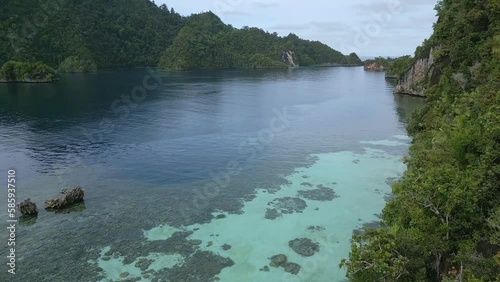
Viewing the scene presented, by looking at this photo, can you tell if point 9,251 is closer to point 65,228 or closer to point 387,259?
point 65,228

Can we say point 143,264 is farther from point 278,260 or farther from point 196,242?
point 278,260

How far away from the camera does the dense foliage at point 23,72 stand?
123 m

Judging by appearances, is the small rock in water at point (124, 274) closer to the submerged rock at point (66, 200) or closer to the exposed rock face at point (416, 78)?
the submerged rock at point (66, 200)

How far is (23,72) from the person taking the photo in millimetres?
123875

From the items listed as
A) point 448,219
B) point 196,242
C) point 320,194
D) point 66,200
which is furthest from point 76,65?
point 448,219

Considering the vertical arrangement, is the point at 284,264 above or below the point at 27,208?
below

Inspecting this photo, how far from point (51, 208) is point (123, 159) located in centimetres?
1491

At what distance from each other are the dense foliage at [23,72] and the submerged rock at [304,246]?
131 metres

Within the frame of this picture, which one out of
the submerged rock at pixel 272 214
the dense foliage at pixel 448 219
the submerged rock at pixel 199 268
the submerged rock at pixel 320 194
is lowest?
the submerged rock at pixel 199 268

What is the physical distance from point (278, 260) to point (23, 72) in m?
133

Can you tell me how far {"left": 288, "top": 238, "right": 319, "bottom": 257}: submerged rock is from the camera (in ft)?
80.6

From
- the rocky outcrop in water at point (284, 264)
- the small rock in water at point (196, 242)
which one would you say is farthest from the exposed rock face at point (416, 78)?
the small rock in water at point (196, 242)

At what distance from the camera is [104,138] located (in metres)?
55.5

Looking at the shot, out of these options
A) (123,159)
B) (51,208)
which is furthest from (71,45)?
(51,208)
